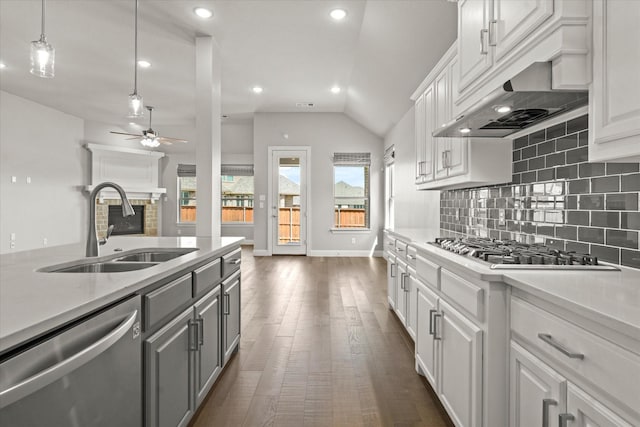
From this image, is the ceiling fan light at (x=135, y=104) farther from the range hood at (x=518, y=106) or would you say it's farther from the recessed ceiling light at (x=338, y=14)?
the range hood at (x=518, y=106)

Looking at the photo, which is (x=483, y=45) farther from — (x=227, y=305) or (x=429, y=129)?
(x=227, y=305)

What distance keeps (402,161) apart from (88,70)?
16.5ft

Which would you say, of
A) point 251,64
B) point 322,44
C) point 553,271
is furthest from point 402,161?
point 553,271

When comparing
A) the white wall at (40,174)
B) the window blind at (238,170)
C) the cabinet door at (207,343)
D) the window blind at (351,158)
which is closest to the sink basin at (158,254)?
the cabinet door at (207,343)

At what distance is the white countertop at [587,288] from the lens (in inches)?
33.5

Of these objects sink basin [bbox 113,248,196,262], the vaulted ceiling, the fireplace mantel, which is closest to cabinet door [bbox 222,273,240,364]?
sink basin [bbox 113,248,196,262]

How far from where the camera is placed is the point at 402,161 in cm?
612

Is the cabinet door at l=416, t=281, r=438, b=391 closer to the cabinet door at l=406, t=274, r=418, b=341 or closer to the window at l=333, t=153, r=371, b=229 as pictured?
the cabinet door at l=406, t=274, r=418, b=341

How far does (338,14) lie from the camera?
392 centimetres

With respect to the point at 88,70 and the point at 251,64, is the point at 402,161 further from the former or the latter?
the point at 88,70

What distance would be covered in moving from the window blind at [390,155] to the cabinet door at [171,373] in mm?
5675

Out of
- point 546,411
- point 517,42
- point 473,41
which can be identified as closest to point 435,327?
point 546,411

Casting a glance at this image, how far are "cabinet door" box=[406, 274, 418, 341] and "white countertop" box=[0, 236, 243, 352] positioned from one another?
147 cm

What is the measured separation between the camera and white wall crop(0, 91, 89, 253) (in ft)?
20.8
